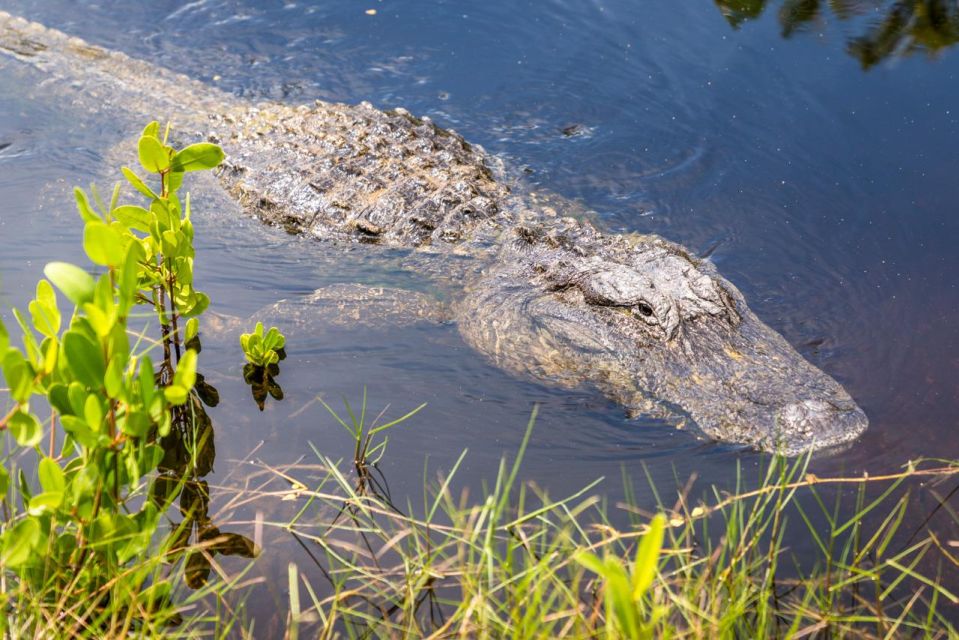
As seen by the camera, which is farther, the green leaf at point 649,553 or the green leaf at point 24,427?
the green leaf at point 24,427

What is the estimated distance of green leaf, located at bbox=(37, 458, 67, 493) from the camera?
215cm

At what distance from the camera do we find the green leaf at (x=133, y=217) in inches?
123

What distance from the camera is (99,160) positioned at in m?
6.04

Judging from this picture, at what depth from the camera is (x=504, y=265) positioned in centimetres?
491

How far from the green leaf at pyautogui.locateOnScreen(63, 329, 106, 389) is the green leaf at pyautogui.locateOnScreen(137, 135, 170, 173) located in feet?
3.43

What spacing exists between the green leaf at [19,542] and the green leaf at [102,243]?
70cm

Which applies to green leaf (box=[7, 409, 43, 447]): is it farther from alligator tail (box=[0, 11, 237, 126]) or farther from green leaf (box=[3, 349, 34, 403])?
alligator tail (box=[0, 11, 237, 126])

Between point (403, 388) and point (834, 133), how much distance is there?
4.01 metres

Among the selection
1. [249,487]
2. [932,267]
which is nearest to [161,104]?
[249,487]

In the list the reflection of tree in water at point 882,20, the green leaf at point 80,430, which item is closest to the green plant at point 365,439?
the green leaf at point 80,430

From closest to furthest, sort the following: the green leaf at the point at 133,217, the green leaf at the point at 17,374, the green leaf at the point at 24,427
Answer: the green leaf at the point at 17,374 < the green leaf at the point at 24,427 < the green leaf at the point at 133,217

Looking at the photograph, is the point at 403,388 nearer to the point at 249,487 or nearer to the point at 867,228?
the point at 249,487

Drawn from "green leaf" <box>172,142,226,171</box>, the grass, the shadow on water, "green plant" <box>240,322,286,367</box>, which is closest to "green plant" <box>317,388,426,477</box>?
the grass

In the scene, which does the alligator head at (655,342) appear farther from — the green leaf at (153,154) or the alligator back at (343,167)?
the green leaf at (153,154)
